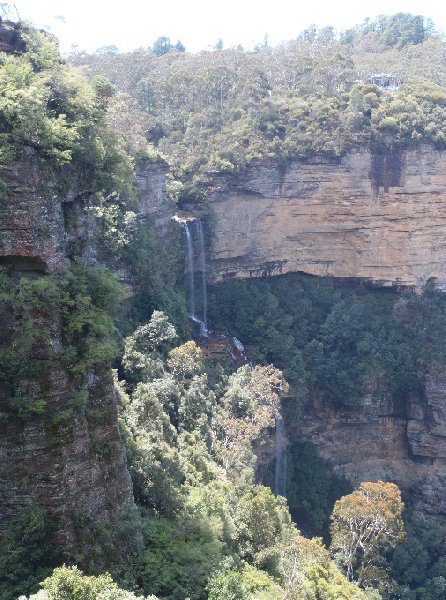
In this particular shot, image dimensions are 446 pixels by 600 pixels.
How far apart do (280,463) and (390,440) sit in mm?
5334

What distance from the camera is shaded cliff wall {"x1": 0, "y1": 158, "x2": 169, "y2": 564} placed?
819 cm

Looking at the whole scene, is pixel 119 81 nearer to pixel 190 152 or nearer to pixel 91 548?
pixel 190 152

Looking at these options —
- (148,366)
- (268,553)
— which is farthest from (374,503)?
(148,366)

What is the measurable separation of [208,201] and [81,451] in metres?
15.6

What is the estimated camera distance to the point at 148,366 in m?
16.4

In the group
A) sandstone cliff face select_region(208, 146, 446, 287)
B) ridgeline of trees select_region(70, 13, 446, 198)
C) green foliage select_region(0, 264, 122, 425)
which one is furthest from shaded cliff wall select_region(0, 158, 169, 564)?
sandstone cliff face select_region(208, 146, 446, 287)

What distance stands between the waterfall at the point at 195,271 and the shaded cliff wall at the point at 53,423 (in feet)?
43.2

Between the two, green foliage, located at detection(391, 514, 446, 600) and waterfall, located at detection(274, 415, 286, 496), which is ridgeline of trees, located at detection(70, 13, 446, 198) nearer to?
waterfall, located at detection(274, 415, 286, 496)

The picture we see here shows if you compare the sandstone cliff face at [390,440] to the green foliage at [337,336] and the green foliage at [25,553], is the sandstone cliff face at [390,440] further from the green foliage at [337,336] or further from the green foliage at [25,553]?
the green foliage at [25,553]

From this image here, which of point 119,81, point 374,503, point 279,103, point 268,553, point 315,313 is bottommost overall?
point 374,503

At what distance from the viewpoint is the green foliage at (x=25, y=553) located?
8.05m

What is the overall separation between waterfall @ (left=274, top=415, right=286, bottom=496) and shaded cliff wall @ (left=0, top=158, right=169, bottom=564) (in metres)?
12.3

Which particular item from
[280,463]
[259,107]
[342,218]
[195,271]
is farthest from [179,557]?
[259,107]

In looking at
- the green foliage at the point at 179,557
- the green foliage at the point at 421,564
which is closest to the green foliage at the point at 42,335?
the green foliage at the point at 179,557
